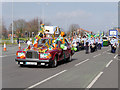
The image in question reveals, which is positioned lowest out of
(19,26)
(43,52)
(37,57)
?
(37,57)

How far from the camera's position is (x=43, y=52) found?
459 inches

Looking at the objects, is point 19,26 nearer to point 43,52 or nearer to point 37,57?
point 37,57

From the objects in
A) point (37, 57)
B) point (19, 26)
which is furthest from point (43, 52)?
point (19, 26)

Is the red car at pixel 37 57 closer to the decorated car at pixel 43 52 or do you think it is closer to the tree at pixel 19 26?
the decorated car at pixel 43 52

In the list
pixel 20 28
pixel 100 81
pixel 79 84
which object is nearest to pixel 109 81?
pixel 100 81

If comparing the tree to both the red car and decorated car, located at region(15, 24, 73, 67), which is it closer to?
decorated car, located at region(15, 24, 73, 67)

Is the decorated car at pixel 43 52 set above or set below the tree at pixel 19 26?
below

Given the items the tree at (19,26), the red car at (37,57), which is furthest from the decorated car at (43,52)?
the tree at (19,26)

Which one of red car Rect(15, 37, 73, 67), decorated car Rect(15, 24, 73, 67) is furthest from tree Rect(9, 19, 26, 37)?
red car Rect(15, 37, 73, 67)

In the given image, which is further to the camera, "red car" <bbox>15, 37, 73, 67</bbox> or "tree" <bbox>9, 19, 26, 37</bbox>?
"tree" <bbox>9, 19, 26, 37</bbox>

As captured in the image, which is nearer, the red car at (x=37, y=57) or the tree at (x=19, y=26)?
the red car at (x=37, y=57)

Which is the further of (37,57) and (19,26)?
(19,26)

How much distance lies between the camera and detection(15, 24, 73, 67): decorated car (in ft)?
38.4

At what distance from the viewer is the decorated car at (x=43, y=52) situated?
38.4ft
